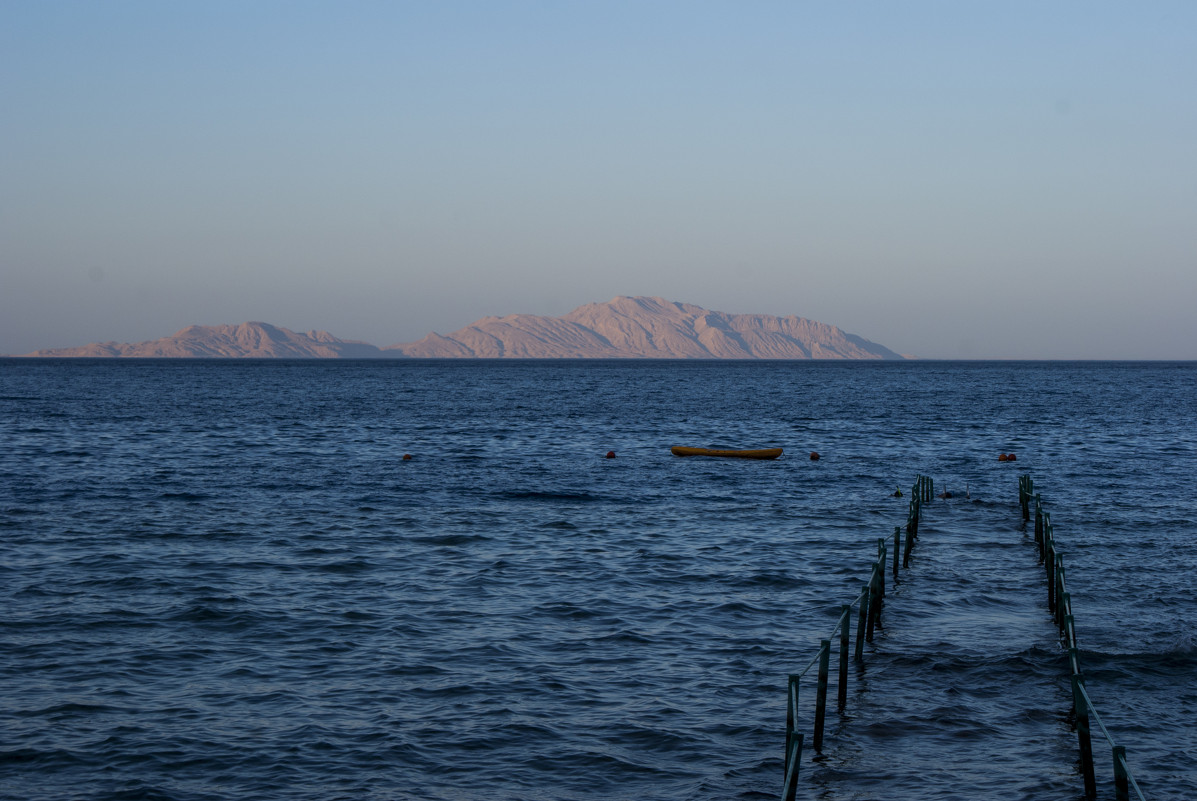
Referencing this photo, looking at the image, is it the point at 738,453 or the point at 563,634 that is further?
the point at 738,453

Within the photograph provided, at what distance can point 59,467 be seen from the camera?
50.4 meters

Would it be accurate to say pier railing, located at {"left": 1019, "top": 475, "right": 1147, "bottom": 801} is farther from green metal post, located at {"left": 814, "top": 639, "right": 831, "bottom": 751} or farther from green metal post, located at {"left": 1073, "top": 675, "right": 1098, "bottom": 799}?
green metal post, located at {"left": 814, "top": 639, "right": 831, "bottom": 751}

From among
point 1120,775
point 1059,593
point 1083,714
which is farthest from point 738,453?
point 1120,775

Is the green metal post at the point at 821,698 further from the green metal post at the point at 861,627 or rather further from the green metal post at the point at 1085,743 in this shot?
the green metal post at the point at 861,627

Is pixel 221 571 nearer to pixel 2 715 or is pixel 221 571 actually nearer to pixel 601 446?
pixel 2 715

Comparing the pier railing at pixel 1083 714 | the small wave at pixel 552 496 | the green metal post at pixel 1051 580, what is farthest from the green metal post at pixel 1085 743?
the small wave at pixel 552 496

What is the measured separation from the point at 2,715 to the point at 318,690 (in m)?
4.71

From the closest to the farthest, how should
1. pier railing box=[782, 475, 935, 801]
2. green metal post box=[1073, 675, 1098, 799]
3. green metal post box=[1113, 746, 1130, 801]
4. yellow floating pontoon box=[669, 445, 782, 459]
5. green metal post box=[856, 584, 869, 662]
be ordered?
green metal post box=[1113, 746, 1130, 801] → pier railing box=[782, 475, 935, 801] → green metal post box=[1073, 675, 1098, 799] → green metal post box=[856, 584, 869, 662] → yellow floating pontoon box=[669, 445, 782, 459]

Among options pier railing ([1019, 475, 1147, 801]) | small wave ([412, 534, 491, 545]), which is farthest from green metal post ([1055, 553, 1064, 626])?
small wave ([412, 534, 491, 545])

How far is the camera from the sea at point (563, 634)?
14555 millimetres

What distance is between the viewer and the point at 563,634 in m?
21.2

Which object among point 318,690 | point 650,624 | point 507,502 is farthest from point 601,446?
point 318,690

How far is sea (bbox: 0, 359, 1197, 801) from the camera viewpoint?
14.6 m

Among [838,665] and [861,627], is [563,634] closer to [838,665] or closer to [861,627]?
[838,665]
